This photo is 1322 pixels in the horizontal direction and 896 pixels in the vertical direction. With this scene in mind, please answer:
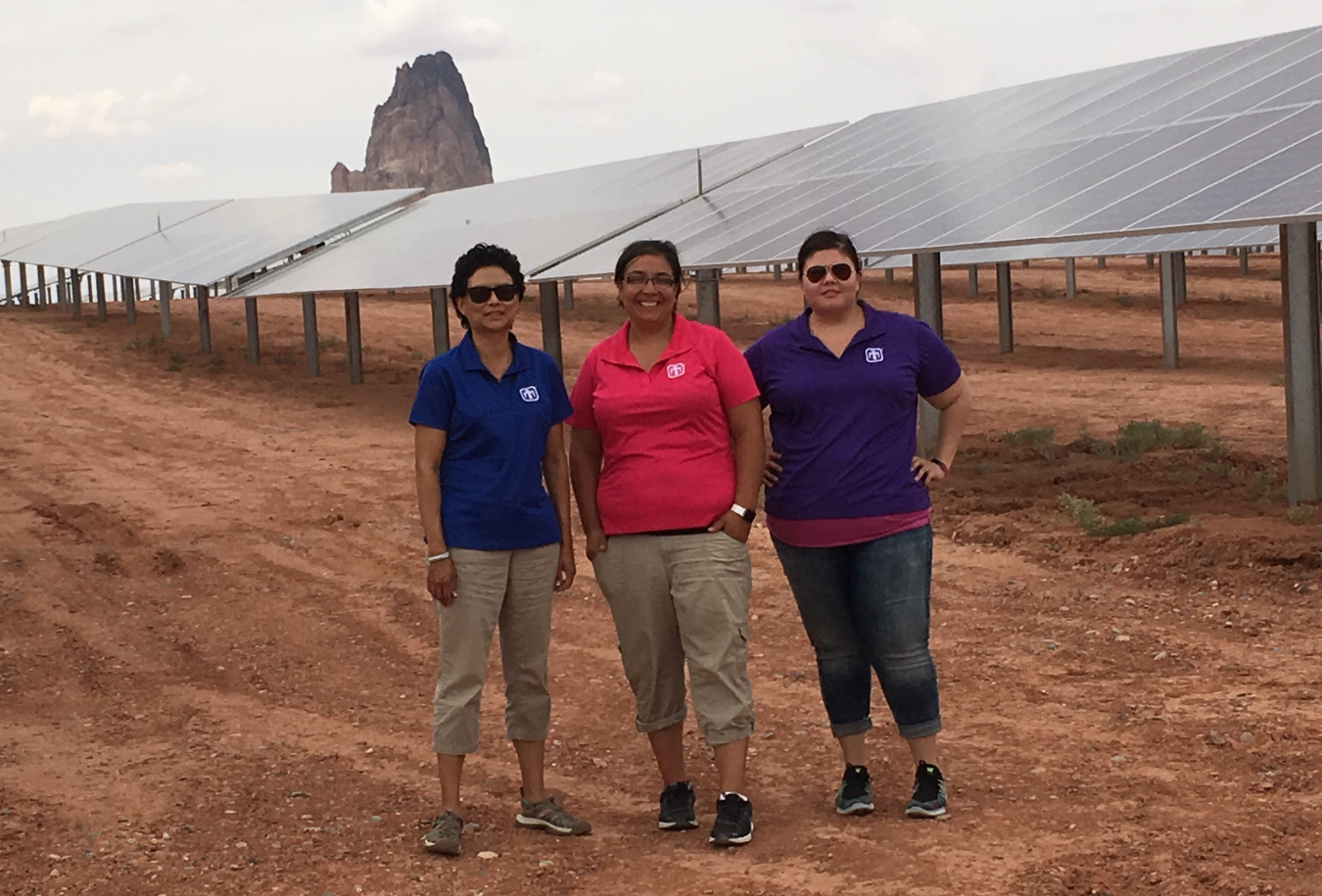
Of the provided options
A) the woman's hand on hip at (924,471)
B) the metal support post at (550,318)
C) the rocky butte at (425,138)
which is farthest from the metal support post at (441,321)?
the rocky butte at (425,138)

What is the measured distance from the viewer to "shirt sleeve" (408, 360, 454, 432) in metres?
4.68

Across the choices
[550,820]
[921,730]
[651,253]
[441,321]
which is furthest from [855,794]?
[441,321]

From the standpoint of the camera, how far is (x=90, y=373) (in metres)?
25.1

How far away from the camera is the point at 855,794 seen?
4992mm

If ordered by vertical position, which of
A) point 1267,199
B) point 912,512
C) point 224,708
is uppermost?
point 1267,199

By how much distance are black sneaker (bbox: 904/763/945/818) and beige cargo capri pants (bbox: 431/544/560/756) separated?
1269 millimetres

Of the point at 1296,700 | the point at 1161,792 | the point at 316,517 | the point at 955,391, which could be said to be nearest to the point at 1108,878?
the point at 1161,792

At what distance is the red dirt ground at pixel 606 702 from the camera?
463 centimetres

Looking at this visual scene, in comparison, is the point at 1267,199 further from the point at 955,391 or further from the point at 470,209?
the point at 470,209

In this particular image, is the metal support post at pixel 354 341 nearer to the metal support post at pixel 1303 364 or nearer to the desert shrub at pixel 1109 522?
the desert shrub at pixel 1109 522

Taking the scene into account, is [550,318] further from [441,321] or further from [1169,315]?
[1169,315]

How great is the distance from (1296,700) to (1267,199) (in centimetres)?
404

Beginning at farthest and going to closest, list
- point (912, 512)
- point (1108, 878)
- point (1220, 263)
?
point (1220, 263) → point (912, 512) → point (1108, 878)

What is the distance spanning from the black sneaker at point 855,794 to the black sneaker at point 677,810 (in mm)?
504
